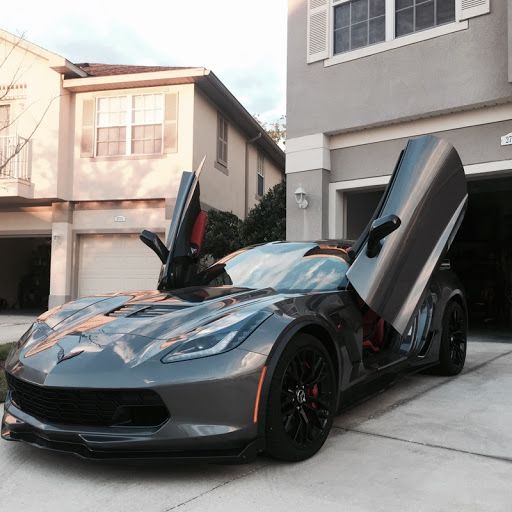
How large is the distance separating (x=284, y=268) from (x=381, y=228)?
2.75ft

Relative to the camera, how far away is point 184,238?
4934 mm

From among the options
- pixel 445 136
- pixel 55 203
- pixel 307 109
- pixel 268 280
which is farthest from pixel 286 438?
pixel 55 203

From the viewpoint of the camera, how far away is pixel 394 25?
926 centimetres

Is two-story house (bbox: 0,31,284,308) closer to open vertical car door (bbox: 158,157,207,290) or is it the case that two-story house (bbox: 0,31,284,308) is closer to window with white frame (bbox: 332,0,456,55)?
window with white frame (bbox: 332,0,456,55)

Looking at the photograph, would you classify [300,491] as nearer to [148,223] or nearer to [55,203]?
[148,223]

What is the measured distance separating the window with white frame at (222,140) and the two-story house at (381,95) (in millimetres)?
5362

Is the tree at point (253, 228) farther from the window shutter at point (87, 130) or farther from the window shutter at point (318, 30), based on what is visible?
the window shutter at point (87, 130)

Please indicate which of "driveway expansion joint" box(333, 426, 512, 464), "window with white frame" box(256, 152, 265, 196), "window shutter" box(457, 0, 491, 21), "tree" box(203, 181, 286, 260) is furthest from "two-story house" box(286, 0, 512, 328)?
"window with white frame" box(256, 152, 265, 196)

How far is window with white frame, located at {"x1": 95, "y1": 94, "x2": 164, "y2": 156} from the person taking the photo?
13.9m

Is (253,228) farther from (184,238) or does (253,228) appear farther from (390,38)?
(184,238)

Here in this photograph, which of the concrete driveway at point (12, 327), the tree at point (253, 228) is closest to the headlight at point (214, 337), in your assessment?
the concrete driveway at point (12, 327)

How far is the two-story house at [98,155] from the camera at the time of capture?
1367 centimetres

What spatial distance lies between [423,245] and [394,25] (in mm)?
6627

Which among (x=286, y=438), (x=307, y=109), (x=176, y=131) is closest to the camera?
(x=286, y=438)
